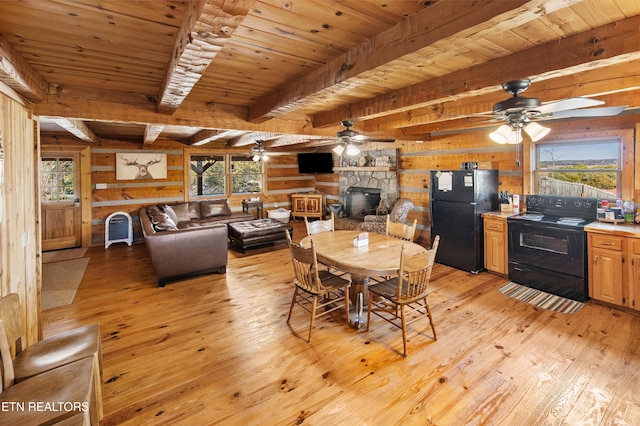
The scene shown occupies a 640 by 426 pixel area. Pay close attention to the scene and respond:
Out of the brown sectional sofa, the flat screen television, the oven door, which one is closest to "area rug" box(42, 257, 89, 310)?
the brown sectional sofa

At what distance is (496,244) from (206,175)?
22.4ft

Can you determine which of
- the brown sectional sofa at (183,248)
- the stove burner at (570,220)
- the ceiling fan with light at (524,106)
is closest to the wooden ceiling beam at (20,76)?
the brown sectional sofa at (183,248)

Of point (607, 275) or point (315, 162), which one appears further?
point (315, 162)

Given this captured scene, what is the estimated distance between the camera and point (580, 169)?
4059 mm

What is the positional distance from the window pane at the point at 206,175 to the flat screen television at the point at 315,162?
2187mm

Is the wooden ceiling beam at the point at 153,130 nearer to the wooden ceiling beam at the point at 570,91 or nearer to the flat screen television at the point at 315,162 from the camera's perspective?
the wooden ceiling beam at the point at 570,91

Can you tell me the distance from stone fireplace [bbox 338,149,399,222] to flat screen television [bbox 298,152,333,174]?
23.0 inches

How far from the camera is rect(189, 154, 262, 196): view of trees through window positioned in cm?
802

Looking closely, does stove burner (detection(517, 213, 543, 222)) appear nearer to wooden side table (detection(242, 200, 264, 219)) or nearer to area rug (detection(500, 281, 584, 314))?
area rug (detection(500, 281, 584, 314))

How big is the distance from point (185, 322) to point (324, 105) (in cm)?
279

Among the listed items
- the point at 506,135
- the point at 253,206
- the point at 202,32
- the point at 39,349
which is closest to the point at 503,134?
the point at 506,135

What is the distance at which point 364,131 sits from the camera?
446cm

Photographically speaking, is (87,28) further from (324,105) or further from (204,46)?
(324,105)

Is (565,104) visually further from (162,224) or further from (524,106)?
(162,224)
